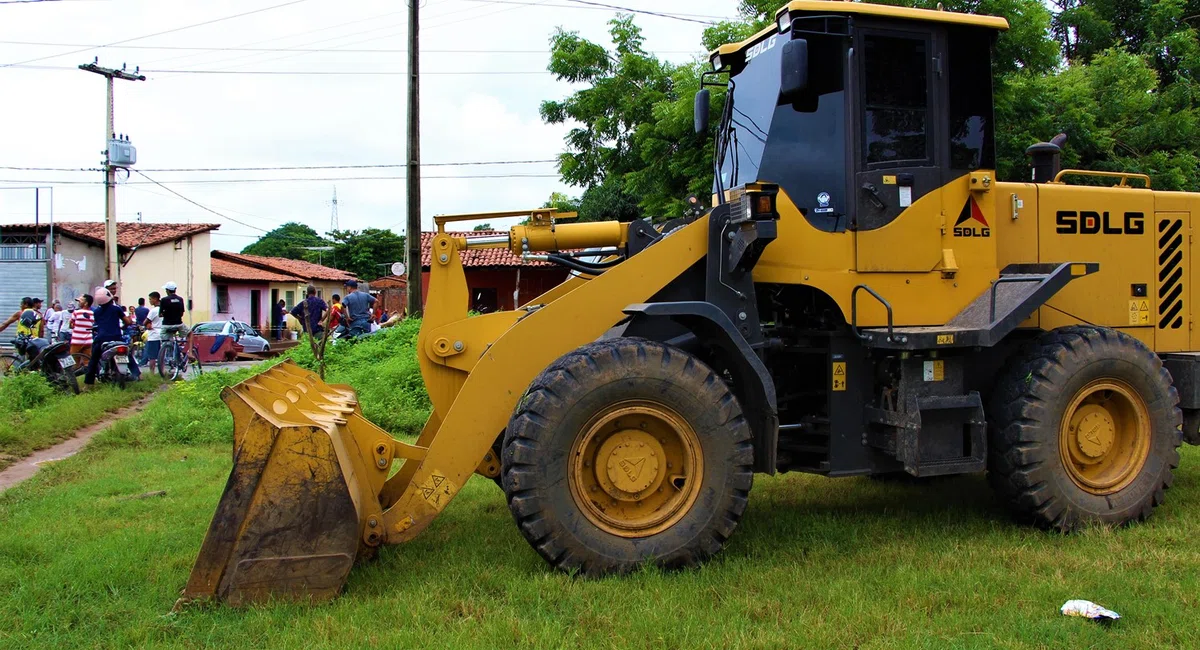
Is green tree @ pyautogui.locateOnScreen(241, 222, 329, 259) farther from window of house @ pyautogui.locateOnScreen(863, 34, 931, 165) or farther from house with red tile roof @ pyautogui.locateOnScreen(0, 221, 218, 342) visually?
window of house @ pyautogui.locateOnScreen(863, 34, 931, 165)

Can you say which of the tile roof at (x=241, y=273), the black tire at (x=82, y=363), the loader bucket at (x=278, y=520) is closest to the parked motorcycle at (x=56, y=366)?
Result: the black tire at (x=82, y=363)

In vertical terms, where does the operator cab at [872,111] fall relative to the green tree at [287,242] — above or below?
below

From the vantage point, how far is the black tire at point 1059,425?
5398mm

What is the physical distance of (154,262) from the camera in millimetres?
36406

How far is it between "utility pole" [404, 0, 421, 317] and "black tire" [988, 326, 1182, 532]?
41.3 feet

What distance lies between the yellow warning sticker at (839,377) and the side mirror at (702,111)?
85.5 inches

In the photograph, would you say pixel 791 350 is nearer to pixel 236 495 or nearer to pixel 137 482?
pixel 236 495

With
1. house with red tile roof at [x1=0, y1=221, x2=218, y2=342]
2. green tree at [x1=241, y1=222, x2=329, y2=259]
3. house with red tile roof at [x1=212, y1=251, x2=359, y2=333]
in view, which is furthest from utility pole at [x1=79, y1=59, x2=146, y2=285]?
green tree at [x1=241, y1=222, x2=329, y2=259]

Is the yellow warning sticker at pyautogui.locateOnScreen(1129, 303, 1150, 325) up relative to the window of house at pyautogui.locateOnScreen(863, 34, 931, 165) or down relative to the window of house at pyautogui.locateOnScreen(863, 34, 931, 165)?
down

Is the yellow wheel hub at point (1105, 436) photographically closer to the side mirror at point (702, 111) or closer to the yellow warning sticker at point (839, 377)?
the yellow warning sticker at point (839, 377)

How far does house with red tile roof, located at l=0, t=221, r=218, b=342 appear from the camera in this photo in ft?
96.3

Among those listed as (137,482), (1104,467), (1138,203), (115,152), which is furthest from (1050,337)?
(115,152)

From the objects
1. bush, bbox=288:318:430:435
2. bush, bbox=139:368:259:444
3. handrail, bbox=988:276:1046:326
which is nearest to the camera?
handrail, bbox=988:276:1046:326

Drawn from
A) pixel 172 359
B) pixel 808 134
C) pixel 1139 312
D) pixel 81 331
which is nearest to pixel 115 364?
pixel 81 331
